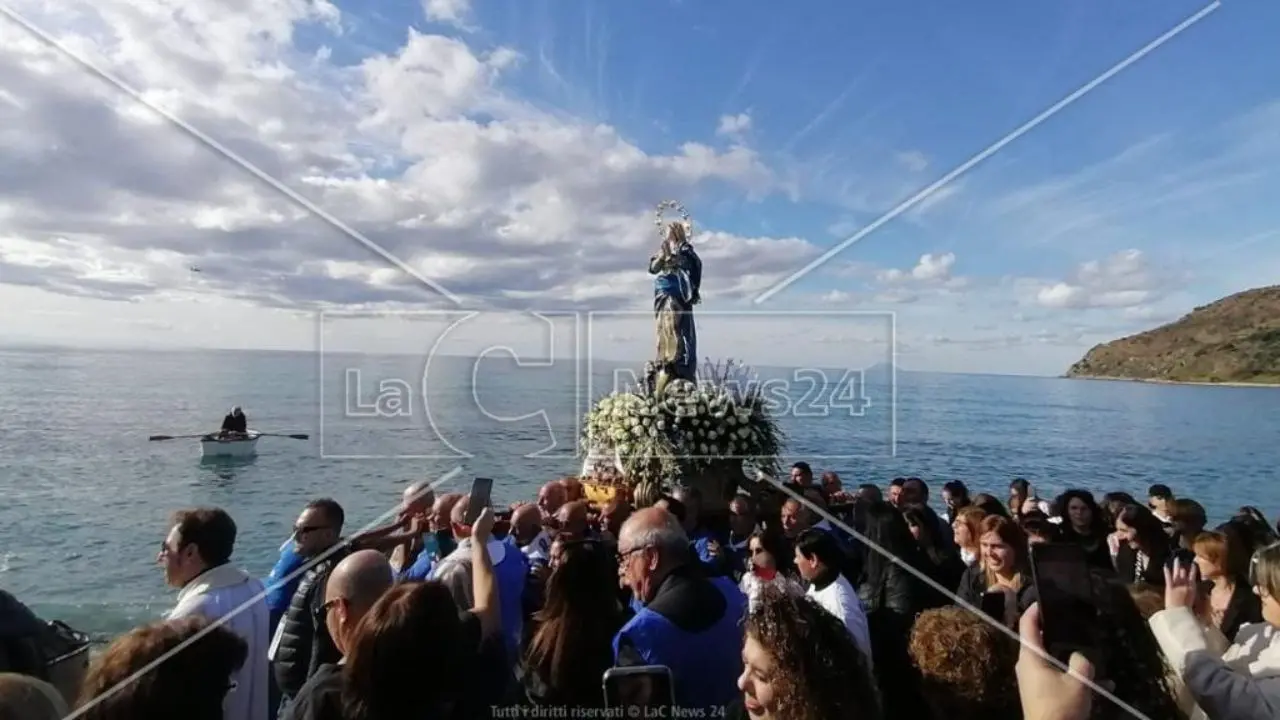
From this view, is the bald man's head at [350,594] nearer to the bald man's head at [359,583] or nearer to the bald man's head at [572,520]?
the bald man's head at [359,583]

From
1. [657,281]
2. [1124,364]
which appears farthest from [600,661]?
[1124,364]

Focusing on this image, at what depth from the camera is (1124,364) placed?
107312mm

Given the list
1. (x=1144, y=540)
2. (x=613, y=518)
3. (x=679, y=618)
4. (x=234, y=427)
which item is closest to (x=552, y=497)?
(x=613, y=518)

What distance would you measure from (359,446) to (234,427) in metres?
5.67

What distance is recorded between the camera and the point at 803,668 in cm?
Result: 205

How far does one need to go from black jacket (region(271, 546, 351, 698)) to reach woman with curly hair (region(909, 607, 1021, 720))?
7.27ft

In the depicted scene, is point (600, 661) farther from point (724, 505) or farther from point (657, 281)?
point (657, 281)

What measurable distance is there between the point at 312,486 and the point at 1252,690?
22527 mm

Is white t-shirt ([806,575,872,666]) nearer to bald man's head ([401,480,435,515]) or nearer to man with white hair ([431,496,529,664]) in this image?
man with white hair ([431,496,529,664])

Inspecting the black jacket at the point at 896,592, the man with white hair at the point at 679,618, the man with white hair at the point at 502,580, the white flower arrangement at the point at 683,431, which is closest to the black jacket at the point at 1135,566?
the black jacket at the point at 896,592

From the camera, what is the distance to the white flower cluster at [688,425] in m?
9.20

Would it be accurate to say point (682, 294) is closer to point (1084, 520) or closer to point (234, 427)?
point (1084, 520)

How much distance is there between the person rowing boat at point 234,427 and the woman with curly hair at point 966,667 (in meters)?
24.2

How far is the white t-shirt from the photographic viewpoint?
336 cm
